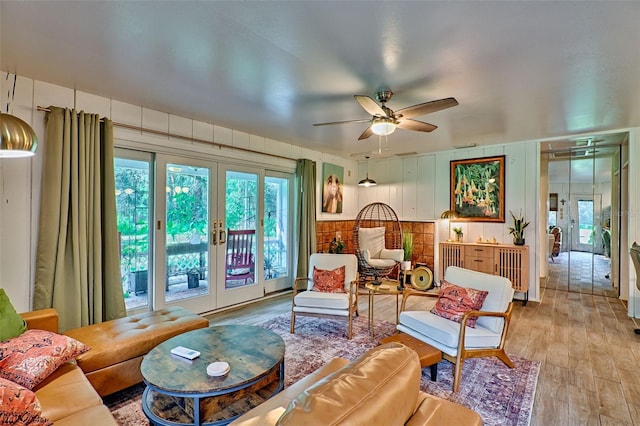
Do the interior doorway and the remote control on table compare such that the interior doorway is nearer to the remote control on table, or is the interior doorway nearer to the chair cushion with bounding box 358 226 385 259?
the chair cushion with bounding box 358 226 385 259

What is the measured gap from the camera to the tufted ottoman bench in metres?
2.16

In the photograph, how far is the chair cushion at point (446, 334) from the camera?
102 inches

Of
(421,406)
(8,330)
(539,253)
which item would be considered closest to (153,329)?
(8,330)

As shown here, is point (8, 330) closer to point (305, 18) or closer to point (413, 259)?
point (305, 18)

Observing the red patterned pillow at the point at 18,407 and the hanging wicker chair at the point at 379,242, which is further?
the hanging wicker chair at the point at 379,242

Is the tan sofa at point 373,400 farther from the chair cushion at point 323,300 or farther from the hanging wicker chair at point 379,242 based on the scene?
the hanging wicker chair at point 379,242

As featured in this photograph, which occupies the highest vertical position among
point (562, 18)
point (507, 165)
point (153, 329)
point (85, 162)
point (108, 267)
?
point (562, 18)

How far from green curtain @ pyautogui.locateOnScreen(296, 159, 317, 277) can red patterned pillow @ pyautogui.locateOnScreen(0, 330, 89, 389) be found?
144 inches

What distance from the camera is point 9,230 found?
2.77 meters

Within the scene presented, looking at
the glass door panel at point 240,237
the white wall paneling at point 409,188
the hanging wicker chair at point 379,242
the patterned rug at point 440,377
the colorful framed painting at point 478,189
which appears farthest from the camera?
the white wall paneling at point 409,188

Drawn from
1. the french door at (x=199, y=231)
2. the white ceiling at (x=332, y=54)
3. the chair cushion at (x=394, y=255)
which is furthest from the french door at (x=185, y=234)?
the chair cushion at (x=394, y=255)

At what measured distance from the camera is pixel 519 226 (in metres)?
5.06

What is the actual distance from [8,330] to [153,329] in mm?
874

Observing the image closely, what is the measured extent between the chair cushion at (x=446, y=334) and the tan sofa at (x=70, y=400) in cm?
234
